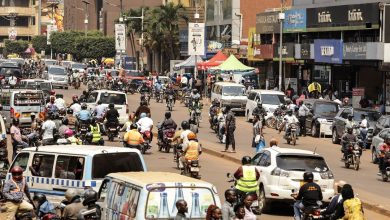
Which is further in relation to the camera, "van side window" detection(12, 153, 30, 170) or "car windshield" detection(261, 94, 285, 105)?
"car windshield" detection(261, 94, 285, 105)

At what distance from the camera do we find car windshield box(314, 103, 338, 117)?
4566 centimetres

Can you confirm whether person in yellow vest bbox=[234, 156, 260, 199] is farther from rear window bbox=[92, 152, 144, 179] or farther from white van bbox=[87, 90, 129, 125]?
white van bbox=[87, 90, 129, 125]

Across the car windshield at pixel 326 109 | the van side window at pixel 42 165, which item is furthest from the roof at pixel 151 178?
the car windshield at pixel 326 109

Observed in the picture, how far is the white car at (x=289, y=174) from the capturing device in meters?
22.5

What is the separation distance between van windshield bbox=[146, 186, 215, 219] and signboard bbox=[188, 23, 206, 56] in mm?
46225

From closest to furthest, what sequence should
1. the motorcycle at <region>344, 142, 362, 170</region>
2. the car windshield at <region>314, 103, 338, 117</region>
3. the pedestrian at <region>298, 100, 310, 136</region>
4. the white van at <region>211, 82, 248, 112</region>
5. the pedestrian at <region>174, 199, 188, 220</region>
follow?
the pedestrian at <region>174, 199, 188, 220</region> < the motorcycle at <region>344, 142, 362, 170</region> < the pedestrian at <region>298, 100, 310, 136</region> < the car windshield at <region>314, 103, 338, 117</region> < the white van at <region>211, 82, 248, 112</region>

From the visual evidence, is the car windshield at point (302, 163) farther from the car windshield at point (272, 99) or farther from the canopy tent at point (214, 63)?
the canopy tent at point (214, 63)

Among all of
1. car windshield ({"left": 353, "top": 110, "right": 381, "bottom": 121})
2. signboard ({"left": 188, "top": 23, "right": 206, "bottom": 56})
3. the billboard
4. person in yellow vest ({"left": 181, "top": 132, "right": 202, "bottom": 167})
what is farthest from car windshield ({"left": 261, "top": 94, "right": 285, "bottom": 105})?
the billboard

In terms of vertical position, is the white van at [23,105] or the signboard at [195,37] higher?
the signboard at [195,37]

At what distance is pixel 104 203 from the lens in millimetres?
16188

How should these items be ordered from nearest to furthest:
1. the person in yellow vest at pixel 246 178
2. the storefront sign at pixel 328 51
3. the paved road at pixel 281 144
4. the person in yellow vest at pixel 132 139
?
the person in yellow vest at pixel 246 178, the paved road at pixel 281 144, the person in yellow vest at pixel 132 139, the storefront sign at pixel 328 51

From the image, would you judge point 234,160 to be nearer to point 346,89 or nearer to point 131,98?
point 346,89

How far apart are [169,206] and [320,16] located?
4738 centimetres

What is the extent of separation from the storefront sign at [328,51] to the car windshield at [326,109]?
10.5 m
